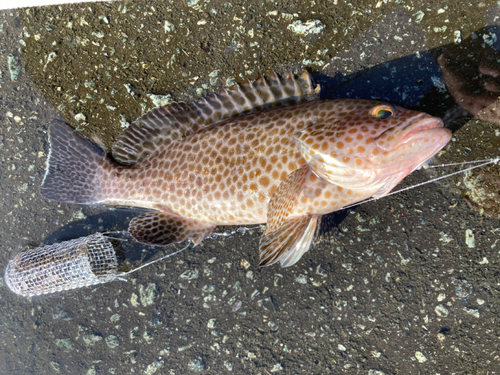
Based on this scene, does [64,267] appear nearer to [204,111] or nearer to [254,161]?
[204,111]

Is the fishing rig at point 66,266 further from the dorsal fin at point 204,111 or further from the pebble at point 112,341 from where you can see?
the dorsal fin at point 204,111

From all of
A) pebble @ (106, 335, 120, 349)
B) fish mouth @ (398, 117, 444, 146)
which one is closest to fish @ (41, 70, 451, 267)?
fish mouth @ (398, 117, 444, 146)

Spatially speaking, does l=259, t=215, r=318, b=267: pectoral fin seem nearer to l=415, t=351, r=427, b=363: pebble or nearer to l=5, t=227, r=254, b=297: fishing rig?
l=5, t=227, r=254, b=297: fishing rig

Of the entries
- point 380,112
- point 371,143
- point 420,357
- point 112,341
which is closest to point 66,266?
point 112,341

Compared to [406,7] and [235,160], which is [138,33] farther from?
[406,7]

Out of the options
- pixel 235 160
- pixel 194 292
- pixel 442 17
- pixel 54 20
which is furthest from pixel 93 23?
pixel 442 17
